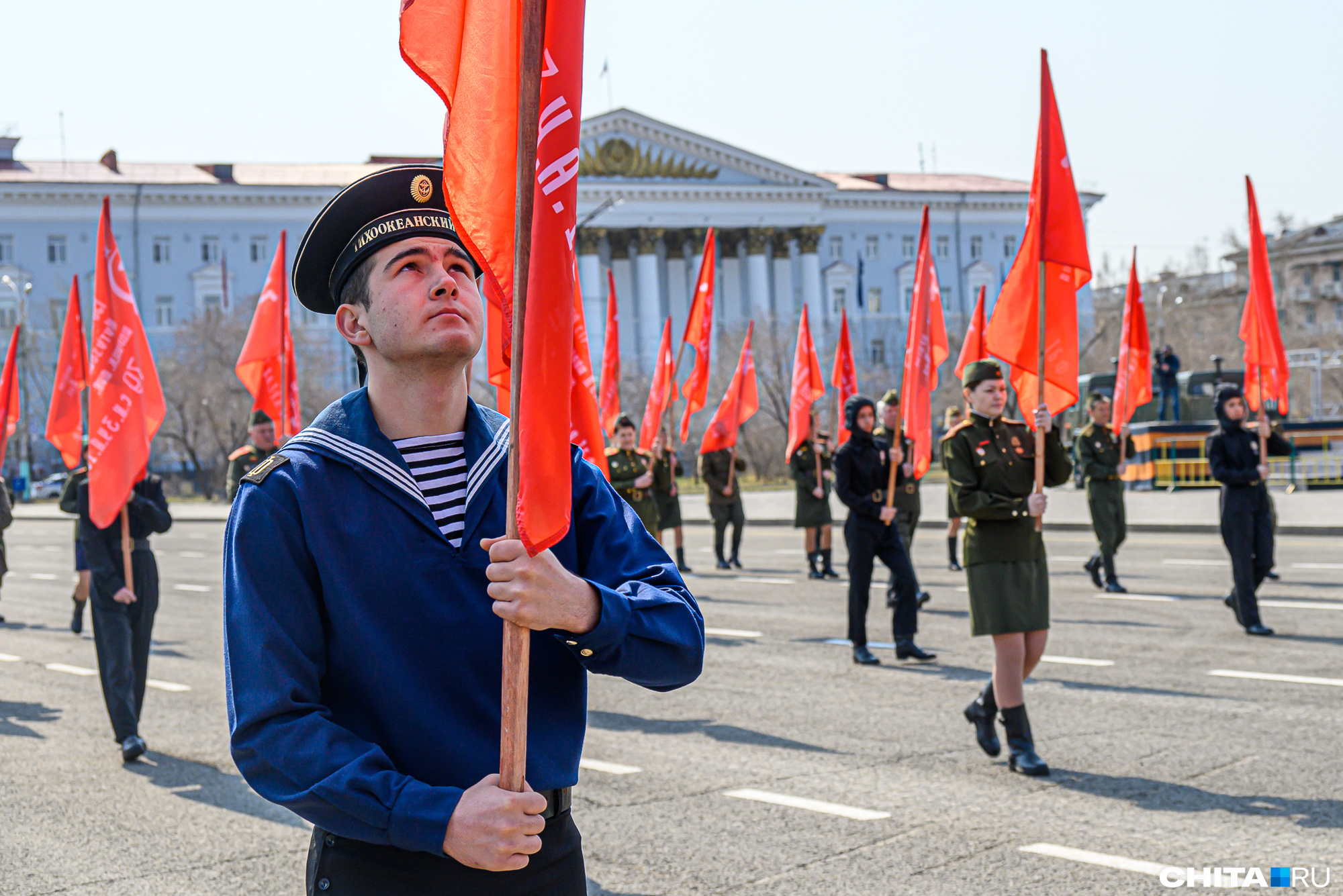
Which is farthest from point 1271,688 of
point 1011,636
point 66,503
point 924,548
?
point 924,548

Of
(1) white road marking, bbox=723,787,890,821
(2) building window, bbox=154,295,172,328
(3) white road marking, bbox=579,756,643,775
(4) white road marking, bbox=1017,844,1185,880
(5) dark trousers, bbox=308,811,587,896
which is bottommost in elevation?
(3) white road marking, bbox=579,756,643,775

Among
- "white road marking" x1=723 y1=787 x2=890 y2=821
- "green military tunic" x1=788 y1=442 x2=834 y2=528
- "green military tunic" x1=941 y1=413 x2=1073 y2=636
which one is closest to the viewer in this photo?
"white road marking" x1=723 y1=787 x2=890 y2=821

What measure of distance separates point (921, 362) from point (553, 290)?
33.8 ft

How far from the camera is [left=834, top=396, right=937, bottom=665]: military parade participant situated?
9.93m

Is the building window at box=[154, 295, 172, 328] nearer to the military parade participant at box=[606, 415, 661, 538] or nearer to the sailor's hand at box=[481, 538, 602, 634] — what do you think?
the military parade participant at box=[606, 415, 661, 538]

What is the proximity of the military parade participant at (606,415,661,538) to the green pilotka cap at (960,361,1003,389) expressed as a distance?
621 centimetres

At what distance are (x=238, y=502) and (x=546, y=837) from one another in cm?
69

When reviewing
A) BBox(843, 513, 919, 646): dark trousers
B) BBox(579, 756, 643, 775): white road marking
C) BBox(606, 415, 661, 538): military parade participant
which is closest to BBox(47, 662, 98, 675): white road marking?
BBox(606, 415, 661, 538): military parade participant

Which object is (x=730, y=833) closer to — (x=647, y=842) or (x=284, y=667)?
(x=647, y=842)

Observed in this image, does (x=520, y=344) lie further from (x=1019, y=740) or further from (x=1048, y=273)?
(x=1048, y=273)

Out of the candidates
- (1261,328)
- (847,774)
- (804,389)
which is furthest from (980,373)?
(804,389)

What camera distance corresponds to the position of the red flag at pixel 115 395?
817cm

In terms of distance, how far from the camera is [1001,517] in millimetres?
6891

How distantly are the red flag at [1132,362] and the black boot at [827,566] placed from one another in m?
3.74
